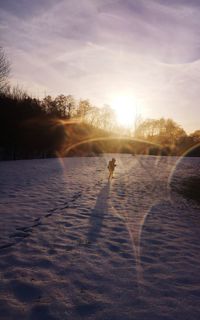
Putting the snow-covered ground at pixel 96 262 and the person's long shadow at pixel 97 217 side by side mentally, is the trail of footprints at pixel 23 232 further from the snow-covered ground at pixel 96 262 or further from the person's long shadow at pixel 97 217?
the person's long shadow at pixel 97 217

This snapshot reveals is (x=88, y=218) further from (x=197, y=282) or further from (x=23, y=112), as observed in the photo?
(x=23, y=112)

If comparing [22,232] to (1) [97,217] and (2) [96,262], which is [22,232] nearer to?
(2) [96,262]

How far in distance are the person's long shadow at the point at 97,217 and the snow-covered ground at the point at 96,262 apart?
0.03 metres

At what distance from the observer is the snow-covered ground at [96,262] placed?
3760mm

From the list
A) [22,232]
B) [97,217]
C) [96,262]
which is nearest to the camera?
[96,262]

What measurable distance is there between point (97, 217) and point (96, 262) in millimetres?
3220

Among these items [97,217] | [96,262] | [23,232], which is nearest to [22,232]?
[23,232]

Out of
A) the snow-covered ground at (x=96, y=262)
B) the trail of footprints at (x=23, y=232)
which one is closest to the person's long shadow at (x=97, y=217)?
the snow-covered ground at (x=96, y=262)

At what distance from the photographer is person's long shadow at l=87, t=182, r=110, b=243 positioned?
21.9 feet

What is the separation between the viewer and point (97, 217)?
8391 millimetres

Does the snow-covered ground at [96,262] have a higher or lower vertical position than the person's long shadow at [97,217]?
lower

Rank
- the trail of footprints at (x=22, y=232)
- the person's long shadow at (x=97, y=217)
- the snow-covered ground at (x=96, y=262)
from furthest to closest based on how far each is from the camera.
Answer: the person's long shadow at (x=97, y=217) < the trail of footprints at (x=22, y=232) < the snow-covered ground at (x=96, y=262)

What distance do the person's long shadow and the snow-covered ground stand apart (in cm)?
3

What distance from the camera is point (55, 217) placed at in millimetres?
7965
